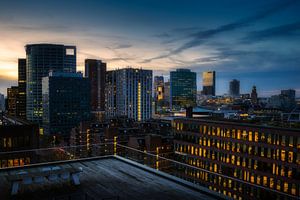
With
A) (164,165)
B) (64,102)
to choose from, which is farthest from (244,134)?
(64,102)

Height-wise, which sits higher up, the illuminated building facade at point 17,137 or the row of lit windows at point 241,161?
the illuminated building facade at point 17,137

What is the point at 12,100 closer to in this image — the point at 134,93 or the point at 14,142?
the point at 134,93

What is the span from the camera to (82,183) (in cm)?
1020

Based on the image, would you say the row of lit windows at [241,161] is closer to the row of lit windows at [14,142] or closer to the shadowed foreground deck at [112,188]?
the row of lit windows at [14,142]

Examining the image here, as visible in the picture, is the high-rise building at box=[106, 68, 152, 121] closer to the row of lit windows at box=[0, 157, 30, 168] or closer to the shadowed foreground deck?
the row of lit windows at box=[0, 157, 30, 168]

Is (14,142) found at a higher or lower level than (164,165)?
lower

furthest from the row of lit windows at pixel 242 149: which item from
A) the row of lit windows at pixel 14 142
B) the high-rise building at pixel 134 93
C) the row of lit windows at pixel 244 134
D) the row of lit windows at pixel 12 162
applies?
the high-rise building at pixel 134 93

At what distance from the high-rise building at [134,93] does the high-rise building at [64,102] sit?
84.9ft

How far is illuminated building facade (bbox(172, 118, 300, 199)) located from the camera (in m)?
40.7

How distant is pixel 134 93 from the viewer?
518ft

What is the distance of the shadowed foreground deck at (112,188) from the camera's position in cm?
884

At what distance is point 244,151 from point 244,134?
2897mm

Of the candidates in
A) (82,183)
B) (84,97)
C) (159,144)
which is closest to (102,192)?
(82,183)

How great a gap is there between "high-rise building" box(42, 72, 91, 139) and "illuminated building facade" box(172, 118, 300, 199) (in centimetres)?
8456
